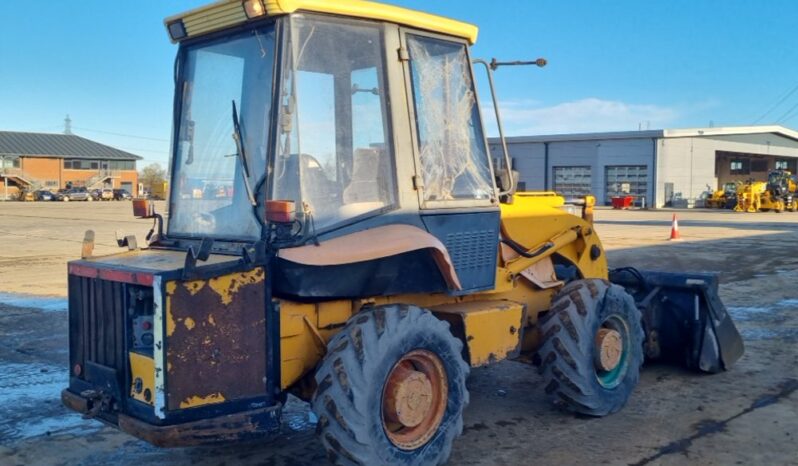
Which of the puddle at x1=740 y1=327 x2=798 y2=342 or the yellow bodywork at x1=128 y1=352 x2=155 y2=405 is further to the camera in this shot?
the puddle at x1=740 y1=327 x2=798 y2=342

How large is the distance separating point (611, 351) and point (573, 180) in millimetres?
46623

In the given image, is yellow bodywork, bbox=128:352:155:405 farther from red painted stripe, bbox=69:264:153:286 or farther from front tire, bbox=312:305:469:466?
front tire, bbox=312:305:469:466

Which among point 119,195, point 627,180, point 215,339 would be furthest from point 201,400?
point 119,195

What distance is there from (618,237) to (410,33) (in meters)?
19.8

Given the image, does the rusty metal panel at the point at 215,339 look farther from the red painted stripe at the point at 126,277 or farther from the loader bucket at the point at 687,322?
the loader bucket at the point at 687,322

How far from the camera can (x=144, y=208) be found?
16.6ft

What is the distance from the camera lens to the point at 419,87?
4785 millimetres

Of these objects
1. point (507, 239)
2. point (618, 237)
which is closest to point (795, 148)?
point (618, 237)

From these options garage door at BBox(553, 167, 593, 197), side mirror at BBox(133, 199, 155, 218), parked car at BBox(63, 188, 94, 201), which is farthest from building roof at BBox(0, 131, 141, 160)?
side mirror at BBox(133, 199, 155, 218)

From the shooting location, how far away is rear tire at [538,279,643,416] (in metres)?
5.38

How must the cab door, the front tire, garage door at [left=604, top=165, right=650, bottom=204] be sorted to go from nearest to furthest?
the front tire, the cab door, garage door at [left=604, top=165, right=650, bottom=204]

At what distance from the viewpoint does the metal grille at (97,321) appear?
13.4ft

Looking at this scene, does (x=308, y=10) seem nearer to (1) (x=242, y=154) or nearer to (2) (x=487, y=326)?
(1) (x=242, y=154)

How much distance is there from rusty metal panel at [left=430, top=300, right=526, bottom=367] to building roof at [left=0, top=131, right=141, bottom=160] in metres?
80.1
